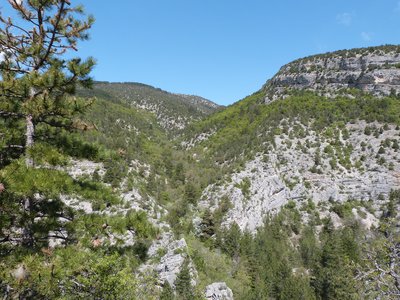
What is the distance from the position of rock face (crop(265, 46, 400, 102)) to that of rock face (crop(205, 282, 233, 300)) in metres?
45.1

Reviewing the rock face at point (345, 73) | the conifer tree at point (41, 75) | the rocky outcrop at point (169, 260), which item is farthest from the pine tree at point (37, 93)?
the rock face at point (345, 73)

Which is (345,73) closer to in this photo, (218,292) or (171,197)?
(171,197)

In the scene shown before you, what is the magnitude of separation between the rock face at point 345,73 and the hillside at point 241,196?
0.30 m

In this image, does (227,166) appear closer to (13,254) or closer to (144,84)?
(13,254)

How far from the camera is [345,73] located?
59594 millimetres

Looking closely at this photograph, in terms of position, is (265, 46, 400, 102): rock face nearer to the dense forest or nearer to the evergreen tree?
the dense forest

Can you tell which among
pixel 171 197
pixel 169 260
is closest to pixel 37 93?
pixel 169 260

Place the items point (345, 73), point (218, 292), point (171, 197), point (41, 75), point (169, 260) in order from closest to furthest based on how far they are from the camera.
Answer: point (41, 75), point (218, 292), point (169, 260), point (171, 197), point (345, 73)

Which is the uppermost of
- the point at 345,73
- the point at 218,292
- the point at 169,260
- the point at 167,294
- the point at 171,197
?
the point at 345,73

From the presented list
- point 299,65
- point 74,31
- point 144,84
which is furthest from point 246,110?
point 144,84

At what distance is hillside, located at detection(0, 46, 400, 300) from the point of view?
5.66 m

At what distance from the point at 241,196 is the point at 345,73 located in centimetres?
3823

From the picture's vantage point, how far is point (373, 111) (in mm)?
49688

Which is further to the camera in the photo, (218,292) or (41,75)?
(218,292)
